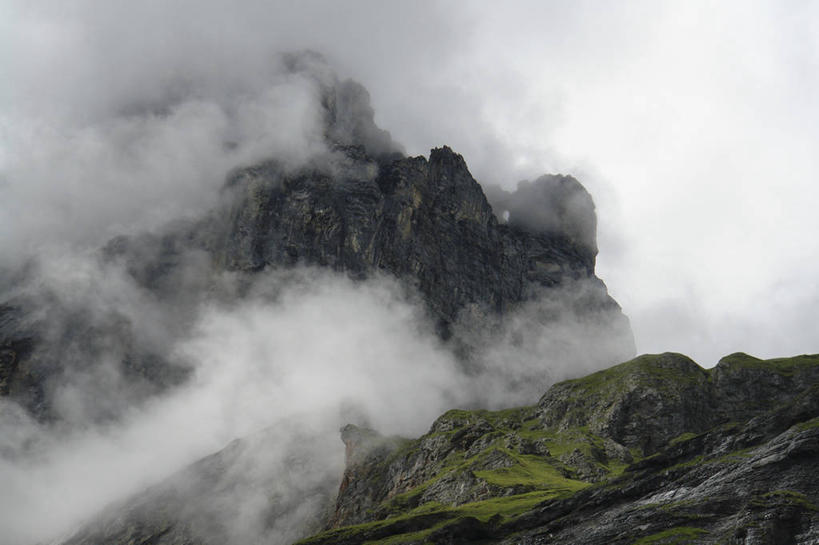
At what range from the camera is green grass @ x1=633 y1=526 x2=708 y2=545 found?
179ft

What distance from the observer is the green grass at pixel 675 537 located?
54.7 meters

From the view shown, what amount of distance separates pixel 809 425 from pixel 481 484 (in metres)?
72.8

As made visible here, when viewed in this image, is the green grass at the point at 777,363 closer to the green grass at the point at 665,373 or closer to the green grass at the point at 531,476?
the green grass at the point at 665,373

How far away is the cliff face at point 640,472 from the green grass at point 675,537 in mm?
159

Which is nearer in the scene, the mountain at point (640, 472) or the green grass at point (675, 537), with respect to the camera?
the green grass at point (675, 537)

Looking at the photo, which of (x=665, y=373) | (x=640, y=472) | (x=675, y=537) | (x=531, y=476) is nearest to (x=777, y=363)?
(x=665, y=373)

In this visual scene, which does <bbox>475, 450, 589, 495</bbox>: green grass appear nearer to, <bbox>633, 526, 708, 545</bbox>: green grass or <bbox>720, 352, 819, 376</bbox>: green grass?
<bbox>633, 526, 708, 545</bbox>: green grass

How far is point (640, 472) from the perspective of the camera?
251 feet

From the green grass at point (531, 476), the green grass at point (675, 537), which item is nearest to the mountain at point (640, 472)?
the green grass at point (675, 537)

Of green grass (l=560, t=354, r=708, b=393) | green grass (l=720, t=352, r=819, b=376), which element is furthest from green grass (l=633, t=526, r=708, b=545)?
green grass (l=560, t=354, r=708, b=393)

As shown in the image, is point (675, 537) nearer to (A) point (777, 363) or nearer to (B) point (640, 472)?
(B) point (640, 472)

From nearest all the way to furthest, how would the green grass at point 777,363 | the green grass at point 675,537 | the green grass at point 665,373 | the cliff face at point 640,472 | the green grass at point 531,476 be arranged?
the green grass at point 675,537 < the cliff face at point 640,472 < the green grass at point 531,476 < the green grass at point 777,363 < the green grass at point 665,373

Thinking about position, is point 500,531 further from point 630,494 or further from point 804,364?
point 804,364

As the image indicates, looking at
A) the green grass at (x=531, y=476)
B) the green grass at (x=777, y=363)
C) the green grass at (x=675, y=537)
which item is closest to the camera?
the green grass at (x=675, y=537)
